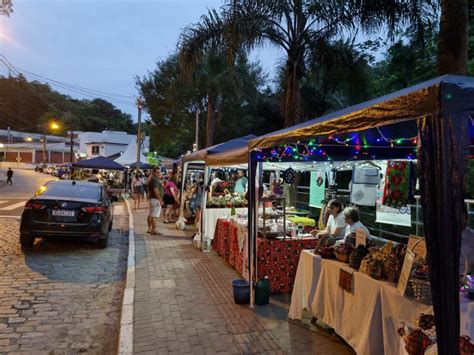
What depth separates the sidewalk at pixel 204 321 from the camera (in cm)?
440

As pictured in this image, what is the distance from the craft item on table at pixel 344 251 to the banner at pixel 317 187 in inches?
250

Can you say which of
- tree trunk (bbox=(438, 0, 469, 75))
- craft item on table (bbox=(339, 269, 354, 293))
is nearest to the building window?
tree trunk (bbox=(438, 0, 469, 75))

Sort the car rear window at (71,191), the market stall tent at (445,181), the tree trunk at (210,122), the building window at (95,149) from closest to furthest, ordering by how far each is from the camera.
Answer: the market stall tent at (445,181)
the car rear window at (71,191)
the tree trunk at (210,122)
the building window at (95,149)

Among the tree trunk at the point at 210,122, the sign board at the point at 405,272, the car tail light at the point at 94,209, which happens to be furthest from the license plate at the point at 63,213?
the tree trunk at the point at 210,122

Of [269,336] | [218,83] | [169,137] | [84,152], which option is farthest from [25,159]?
[269,336]

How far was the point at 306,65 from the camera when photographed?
39.6ft

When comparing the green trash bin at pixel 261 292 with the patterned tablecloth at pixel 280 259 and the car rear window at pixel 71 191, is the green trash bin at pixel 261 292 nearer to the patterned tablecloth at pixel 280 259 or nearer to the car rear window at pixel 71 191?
the patterned tablecloth at pixel 280 259

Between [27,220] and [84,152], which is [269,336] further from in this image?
[84,152]

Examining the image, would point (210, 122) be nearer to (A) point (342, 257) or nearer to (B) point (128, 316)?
(B) point (128, 316)

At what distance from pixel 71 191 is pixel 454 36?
321 inches

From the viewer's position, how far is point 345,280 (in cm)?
424

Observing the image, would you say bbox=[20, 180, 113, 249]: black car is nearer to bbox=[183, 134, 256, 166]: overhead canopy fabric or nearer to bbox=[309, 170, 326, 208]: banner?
bbox=[183, 134, 256, 166]: overhead canopy fabric

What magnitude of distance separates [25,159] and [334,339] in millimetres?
100082

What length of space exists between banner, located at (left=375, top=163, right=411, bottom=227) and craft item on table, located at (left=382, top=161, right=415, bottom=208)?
0.29 metres
